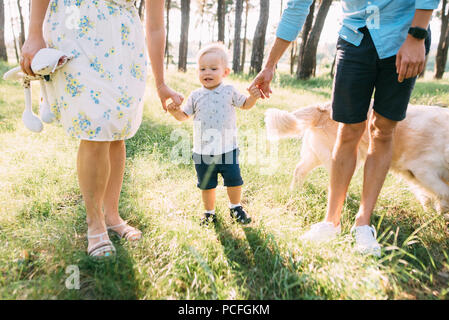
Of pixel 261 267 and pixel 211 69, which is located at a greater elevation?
pixel 211 69

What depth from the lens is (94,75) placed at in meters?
1.72

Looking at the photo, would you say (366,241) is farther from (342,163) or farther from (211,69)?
(211,69)

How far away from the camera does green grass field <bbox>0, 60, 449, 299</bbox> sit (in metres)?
1.68

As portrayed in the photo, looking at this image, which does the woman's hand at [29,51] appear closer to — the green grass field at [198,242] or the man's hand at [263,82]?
the green grass field at [198,242]

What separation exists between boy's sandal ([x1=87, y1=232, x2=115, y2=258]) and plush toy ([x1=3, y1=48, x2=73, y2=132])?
78 centimetres

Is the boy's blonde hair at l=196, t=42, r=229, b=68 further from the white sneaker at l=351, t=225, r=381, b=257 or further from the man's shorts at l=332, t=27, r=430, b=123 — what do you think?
the white sneaker at l=351, t=225, r=381, b=257

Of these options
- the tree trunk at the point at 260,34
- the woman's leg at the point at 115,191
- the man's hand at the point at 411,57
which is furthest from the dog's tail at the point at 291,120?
the tree trunk at the point at 260,34

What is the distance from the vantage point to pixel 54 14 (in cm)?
171

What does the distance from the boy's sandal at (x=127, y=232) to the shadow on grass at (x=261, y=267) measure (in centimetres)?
59

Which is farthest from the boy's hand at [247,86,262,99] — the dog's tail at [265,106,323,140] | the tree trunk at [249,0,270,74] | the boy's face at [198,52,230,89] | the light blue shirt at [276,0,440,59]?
the tree trunk at [249,0,270,74]

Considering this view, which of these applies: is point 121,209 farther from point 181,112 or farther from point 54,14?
point 54,14

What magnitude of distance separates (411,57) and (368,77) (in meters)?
0.28

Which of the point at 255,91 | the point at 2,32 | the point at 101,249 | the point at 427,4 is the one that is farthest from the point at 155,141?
the point at 2,32
